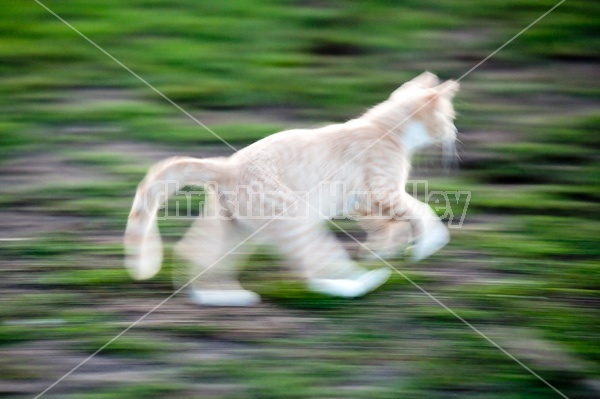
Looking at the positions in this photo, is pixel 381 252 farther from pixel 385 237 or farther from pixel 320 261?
pixel 320 261

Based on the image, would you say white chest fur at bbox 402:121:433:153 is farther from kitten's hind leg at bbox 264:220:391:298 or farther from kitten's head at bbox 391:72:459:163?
kitten's hind leg at bbox 264:220:391:298

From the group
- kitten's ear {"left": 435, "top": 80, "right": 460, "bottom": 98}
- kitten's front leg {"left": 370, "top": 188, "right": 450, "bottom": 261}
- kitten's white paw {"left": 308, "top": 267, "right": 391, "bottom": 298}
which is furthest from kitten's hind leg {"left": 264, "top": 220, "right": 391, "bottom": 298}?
kitten's ear {"left": 435, "top": 80, "right": 460, "bottom": 98}

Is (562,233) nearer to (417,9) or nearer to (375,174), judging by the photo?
(375,174)

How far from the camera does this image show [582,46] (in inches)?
215

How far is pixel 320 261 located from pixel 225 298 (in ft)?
1.46

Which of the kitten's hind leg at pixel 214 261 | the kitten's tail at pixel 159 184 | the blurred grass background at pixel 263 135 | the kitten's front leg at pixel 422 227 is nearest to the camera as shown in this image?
the blurred grass background at pixel 263 135

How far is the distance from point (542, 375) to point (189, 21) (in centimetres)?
362

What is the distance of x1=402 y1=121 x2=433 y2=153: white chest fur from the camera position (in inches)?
145

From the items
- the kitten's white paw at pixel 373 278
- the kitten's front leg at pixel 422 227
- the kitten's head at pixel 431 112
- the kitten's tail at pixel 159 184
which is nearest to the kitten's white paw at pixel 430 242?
the kitten's front leg at pixel 422 227

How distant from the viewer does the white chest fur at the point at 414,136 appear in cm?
369

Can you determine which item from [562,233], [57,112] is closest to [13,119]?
[57,112]

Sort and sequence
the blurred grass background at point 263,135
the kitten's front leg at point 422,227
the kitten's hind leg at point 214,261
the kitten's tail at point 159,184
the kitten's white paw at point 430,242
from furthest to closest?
1. the kitten's white paw at point 430,242
2. the kitten's front leg at point 422,227
3. the kitten's hind leg at point 214,261
4. the kitten's tail at point 159,184
5. the blurred grass background at point 263,135

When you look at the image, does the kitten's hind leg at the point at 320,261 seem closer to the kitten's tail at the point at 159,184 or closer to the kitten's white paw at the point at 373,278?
the kitten's white paw at the point at 373,278

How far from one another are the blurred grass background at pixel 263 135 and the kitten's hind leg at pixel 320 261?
74 millimetres
